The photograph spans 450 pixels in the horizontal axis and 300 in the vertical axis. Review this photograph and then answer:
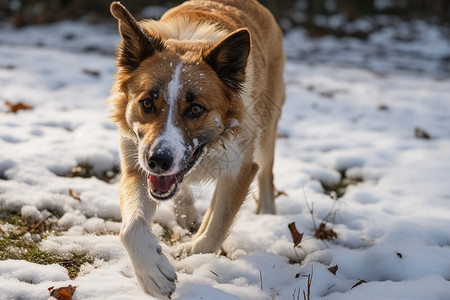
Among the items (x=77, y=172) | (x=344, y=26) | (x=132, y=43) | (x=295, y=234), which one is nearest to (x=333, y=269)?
(x=295, y=234)

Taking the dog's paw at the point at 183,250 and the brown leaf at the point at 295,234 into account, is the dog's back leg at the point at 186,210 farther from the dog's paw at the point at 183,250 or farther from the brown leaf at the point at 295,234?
the brown leaf at the point at 295,234

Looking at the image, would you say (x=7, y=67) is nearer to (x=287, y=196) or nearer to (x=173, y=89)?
(x=287, y=196)

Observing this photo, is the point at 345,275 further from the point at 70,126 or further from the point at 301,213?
the point at 70,126

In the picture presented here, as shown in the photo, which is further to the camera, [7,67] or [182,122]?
[7,67]

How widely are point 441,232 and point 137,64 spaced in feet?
8.70

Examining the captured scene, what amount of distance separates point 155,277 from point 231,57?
5.10 feet

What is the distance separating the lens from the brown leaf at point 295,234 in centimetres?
330

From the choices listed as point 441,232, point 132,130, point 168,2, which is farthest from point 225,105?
point 168,2

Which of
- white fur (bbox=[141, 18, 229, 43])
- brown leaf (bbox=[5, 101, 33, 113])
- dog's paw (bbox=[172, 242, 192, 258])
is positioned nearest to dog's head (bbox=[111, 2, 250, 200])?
white fur (bbox=[141, 18, 229, 43])

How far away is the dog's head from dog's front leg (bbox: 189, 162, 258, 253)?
0.45 m

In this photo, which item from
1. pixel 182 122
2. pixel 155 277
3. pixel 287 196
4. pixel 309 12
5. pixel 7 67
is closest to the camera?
pixel 155 277

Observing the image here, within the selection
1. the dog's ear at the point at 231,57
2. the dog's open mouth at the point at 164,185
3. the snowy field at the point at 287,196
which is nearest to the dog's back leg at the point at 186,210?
the snowy field at the point at 287,196

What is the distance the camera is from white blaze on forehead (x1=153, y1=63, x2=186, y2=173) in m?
2.60

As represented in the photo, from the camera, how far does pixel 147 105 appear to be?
2867mm
